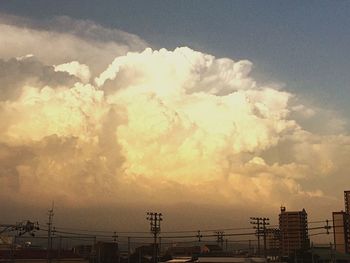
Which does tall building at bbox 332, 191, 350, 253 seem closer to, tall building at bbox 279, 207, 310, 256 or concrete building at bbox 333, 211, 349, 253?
concrete building at bbox 333, 211, 349, 253

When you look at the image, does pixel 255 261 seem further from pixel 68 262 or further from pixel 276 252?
pixel 276 252

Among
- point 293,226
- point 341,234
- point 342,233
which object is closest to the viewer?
point 342,233

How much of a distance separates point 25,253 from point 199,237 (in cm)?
3339

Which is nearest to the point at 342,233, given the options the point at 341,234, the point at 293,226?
the point at 341,234

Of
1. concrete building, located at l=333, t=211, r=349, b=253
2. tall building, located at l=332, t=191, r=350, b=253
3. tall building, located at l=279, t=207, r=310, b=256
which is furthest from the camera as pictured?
tall building, located at l=279, t=207, r=310, b=256

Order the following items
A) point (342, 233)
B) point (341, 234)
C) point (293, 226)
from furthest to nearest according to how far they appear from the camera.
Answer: point (293, 226) → point (341, 234) → point (342, 233)

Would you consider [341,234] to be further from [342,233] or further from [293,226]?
[293,226]

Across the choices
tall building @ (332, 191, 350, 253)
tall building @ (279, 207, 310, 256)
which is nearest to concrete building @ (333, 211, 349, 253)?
tall building @ (332, 191, 350, 253)

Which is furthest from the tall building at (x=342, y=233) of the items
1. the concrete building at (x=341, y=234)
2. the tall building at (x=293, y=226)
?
the tall building at (x=293, y=226)

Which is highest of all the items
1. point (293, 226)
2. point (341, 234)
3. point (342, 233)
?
point (293, 226)

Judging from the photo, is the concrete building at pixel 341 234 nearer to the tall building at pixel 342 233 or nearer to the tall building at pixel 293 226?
the tall building at pixel 342 233

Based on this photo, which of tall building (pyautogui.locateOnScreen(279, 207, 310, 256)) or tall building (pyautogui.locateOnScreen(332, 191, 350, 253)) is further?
tall building (pyautogui.locateOnScreen(279, 207, 310, 256))

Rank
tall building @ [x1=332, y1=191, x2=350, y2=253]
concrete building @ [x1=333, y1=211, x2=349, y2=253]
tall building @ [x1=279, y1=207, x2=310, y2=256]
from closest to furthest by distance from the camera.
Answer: tall building @ [x1=332, y1=191, x2=350, y2=253]
concrete building @ [x1=333, y1=211, x2=349, y2=253]
tall building @ [x1=279, y1=207, x2=310, y2=256]

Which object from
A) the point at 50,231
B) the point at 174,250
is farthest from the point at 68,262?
the point at 174,250
